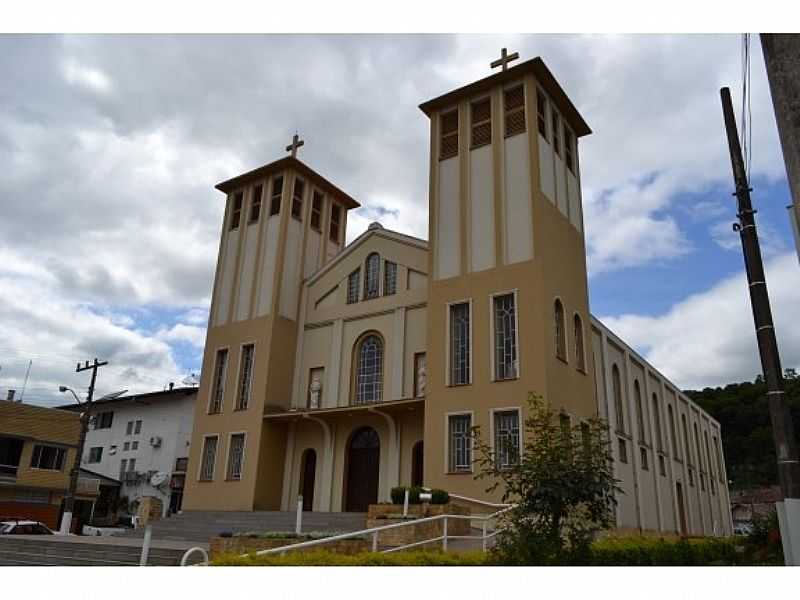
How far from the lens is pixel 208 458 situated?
894 inches

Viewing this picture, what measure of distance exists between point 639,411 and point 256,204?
1649cm

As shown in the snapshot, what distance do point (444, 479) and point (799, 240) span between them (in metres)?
12.7

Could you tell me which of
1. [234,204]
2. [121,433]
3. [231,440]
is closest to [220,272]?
[234,204]

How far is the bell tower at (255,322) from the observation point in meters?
21.6

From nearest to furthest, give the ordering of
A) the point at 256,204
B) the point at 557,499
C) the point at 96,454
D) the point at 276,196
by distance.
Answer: the point at 557,499, the point at 276,196, the point at 256,204, the point at 96,454

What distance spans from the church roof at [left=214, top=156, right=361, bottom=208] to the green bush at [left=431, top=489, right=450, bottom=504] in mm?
14464

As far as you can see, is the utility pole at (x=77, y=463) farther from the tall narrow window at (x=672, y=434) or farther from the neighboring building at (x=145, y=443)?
the tall narrow window at (x=672, y=434)

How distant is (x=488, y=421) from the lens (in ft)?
55.4

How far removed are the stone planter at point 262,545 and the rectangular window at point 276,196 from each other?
15.3 meters

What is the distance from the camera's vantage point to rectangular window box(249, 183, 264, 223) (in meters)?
25.8

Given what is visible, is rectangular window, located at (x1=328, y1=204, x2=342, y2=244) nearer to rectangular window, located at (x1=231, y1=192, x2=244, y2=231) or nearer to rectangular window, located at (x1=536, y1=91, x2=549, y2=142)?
rectangular window, located at (x1=231, y1=192, x2=244, y2=231)

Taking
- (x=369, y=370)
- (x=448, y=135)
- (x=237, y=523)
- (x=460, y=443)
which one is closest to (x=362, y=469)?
(x=369, y=370)

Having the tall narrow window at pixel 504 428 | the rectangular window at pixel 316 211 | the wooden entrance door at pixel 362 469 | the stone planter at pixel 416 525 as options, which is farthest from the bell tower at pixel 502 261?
the rectangular window at pixel 316 211

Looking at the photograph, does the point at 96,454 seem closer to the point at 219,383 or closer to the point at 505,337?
the point at 219,383
